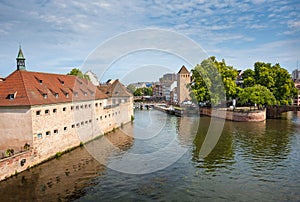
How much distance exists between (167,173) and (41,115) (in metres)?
12.4

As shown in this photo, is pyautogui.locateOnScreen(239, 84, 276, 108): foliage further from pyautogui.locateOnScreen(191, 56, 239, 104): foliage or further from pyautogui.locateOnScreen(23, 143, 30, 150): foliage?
pyautogui.locateOnScreen(23, 143, 30, 150): foliage

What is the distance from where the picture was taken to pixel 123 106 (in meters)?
46.1

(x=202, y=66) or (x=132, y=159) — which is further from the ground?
(x=202, y=66)

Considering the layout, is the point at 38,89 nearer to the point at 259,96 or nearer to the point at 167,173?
the point at 167,173

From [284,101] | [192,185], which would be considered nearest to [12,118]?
[192,185]

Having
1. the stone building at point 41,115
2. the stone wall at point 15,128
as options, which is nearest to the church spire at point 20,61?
the stone building at point 41,115

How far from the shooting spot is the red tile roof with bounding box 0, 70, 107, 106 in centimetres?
2197

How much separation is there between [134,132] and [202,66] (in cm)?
2921

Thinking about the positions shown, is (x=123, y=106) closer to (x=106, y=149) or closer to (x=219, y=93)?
(x=106, y=149)

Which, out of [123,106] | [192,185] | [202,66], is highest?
[202,66]

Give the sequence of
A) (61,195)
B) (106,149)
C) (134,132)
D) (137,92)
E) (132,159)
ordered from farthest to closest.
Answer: (137,92) < (134,132) < (106,149) < (132,159) < (61,195)

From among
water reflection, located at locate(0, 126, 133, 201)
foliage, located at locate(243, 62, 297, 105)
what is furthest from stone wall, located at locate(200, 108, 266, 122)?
water reflection, located at locate(0, 126, 133, 201)

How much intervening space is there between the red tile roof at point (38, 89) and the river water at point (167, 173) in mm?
5874

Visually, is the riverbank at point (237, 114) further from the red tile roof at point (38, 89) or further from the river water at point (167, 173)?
the red tile roof at point (38, 89)
